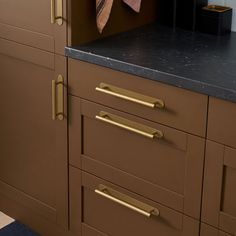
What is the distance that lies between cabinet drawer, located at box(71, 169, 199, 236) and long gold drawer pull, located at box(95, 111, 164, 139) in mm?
257

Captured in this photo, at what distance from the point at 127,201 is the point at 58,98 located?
46 cm

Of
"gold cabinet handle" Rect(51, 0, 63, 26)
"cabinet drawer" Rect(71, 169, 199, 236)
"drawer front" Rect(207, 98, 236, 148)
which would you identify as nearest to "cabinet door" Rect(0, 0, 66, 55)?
"gold cabinet handle" Rect(51, 0, 63, 26)

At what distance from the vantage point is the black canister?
223 centimetres

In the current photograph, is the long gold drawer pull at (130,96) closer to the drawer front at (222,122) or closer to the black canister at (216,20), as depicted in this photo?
the drawer front at (222,122)

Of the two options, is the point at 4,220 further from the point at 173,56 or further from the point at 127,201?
the point at 173,56

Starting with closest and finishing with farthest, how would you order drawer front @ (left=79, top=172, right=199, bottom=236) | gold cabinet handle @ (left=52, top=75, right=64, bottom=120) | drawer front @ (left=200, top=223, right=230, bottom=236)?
drawer front @ (left=200, top=223, right=230, bottom=236)
drawer front @ (left=79, top=172, right=199, bottom=236)
gold cabinet handle @ (left=52, top=75, right=64, bottom=120)

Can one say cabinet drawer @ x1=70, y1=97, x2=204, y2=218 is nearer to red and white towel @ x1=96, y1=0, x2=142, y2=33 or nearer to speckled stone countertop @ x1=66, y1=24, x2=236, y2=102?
speckled stone countertop @ x1=66, y1=24, x2=236, y2=102

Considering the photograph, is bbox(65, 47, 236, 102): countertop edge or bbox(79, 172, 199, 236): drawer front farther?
bbox(79, 172, 199, 236): drawer front

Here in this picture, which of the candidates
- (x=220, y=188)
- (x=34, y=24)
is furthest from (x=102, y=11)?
(x=220, y=188)

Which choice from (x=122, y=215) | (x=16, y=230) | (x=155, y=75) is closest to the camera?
(x=155, y=75)

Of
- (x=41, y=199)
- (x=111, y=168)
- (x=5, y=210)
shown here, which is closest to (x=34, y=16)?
(x=111, y=168)

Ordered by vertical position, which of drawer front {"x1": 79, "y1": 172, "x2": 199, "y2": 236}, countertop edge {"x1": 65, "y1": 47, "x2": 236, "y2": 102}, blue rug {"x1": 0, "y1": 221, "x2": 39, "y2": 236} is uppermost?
countertop edge {"x1": 65, "y1": 47, "x2": 236, "y2": 102}

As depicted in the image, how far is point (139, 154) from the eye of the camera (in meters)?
2.02

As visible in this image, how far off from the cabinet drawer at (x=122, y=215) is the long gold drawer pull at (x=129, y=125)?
0.26 metres
